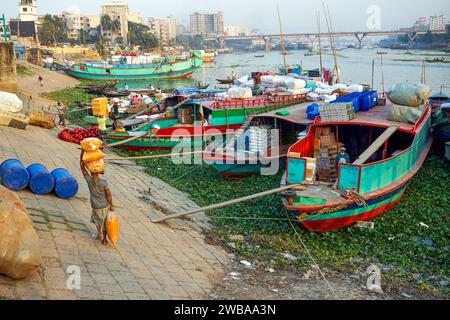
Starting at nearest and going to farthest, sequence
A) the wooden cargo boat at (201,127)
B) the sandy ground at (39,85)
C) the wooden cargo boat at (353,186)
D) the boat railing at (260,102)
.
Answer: the wooden cargo boat at (353,186)
the wooden cargo boat at (201,127)
the boat railing at (260,102)
the sandy ground at (39,85)

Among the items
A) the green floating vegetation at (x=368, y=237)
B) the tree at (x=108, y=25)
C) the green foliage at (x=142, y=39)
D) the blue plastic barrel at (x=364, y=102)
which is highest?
the tree at (x=108, y=25)

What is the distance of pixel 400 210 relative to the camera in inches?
369

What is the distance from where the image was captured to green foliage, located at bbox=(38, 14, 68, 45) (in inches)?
3297

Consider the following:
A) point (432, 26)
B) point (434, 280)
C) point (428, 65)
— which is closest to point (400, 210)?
point (434, 280)

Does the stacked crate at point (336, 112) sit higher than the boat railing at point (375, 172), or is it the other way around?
the stacked crate at point (336, 112)

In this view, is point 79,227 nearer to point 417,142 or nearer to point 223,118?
point 417,142

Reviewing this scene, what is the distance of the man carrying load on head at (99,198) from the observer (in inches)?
245

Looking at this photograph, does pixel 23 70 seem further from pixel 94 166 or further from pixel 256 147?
pixel 94 166

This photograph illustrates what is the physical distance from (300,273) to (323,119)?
5.09 metres

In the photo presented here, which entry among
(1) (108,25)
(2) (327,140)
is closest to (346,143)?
(2) (327,140)

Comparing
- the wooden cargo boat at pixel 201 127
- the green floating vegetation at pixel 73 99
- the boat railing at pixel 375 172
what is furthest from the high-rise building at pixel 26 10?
the boat railing at pixel 375 172

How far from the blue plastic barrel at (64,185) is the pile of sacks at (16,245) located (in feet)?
9.95

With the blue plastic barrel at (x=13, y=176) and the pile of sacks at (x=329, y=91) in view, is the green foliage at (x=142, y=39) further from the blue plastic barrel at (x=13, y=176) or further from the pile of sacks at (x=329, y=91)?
the blue plastic barrel at (x=13, y=176)

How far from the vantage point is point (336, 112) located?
10680mm
